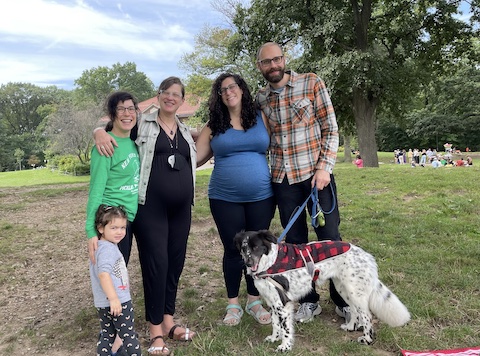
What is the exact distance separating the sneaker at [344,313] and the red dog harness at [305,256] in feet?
1.79

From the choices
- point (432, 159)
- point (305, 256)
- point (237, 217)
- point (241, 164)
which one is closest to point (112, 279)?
point (237, 217)

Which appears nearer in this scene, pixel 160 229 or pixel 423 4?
pixel 160 229

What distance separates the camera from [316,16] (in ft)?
47.1

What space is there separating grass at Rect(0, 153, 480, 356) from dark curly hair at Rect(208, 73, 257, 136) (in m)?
1.79

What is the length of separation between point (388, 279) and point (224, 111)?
2672 mm

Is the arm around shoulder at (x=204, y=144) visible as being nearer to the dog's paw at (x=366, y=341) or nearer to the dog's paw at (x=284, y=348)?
the dog's paw at (x=284, y=348)

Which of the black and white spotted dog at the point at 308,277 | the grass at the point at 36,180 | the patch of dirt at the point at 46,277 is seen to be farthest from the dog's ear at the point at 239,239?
the grass at the point at 36,180

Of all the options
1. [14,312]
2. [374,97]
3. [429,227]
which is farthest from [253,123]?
[374,97]

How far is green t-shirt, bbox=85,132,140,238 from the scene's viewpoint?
104 inches

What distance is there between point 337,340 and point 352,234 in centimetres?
315

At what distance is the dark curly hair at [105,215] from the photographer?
102 inches

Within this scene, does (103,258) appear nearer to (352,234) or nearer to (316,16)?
(352,234)

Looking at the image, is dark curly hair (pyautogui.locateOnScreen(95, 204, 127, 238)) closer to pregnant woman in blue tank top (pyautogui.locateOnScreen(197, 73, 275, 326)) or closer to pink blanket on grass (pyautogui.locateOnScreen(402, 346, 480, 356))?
pregnant woman in blue tank top (pyautogui.locateOnScreen(197, 73, 275, 326))

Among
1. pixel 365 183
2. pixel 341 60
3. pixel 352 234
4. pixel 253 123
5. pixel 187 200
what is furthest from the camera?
pixel 341 60
